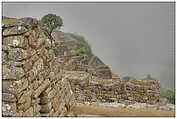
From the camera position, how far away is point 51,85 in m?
2.62

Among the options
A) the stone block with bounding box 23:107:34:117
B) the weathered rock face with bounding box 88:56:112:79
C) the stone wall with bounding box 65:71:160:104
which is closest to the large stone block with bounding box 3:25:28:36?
the stone block with bounding box 23:107:34:117

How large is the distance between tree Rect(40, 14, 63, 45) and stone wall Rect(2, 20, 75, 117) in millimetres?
1766

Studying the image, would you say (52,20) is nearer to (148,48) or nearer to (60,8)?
(60,8)

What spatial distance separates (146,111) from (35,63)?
1.73m

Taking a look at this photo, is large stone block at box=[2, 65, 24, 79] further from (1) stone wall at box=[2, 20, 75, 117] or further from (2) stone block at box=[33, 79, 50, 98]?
(2) stone block at box=[33, 79, 50, 98]

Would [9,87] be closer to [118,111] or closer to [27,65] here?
[27,65]

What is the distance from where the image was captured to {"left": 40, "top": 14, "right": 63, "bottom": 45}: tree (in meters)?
4.18

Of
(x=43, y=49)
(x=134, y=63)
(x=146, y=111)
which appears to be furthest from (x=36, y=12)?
(x=134, y=63)

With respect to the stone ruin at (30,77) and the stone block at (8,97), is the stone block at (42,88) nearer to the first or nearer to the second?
the stone ruin at (30,77)

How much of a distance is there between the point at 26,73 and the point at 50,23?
2372mm

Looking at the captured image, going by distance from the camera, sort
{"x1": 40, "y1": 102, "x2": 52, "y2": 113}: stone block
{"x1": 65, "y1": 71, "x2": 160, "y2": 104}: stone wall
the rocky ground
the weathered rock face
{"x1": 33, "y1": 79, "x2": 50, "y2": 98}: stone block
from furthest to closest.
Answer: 1. the weathered rock face
2. {"x1": 65, "y1": 71, "x2": 160, "y2": 104}: stone wall
3. the rocky ground
4. {"x1": 40, "y1": 102, "x2": 52, "y2": 113}: stone block
5. {"x1": 33, "y1": 79, "x2": 50, "y2": 98}: stone block

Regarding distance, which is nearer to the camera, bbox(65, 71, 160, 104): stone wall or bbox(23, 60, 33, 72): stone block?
bbox(23, 60, 33, 72): stone block

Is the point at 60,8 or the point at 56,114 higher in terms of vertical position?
the point at 60,8

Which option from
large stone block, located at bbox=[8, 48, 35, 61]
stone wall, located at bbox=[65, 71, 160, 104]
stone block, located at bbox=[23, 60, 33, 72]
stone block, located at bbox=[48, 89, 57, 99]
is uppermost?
large stone block, located at bbox=[8, 48, 35, 61]
